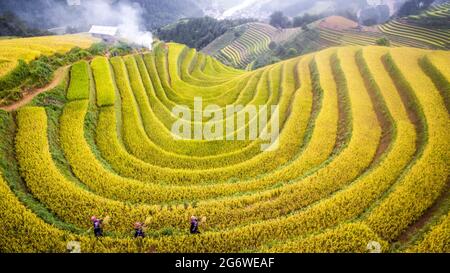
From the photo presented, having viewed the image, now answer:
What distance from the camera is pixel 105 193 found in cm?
1292

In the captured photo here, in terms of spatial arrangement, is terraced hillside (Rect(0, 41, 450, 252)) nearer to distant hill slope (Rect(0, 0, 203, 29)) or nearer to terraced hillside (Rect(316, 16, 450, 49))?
terraced hillside (Rect(316, 16, 450, 49))

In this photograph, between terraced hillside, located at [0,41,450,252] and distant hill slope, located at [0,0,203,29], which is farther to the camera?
distant hill slope, located at [0,0,203,29]

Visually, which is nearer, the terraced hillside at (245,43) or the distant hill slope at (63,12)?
the terraced hillside at (245,43)

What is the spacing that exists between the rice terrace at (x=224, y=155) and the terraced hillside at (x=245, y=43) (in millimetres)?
44705

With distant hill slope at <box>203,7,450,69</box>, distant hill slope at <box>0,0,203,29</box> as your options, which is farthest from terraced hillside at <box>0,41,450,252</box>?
distant hill slope at <box>0,0,203,29</box>

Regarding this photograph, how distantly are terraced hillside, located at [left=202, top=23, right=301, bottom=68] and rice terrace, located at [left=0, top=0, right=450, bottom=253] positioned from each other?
4471 centimetres

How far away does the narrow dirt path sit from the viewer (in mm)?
16986

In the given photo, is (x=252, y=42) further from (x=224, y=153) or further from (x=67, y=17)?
(x=224, y=153)

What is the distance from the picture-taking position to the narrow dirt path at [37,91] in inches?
669

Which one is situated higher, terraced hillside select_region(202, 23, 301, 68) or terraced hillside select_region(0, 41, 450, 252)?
terraced hillside select_region(202, 23, 301, 68)

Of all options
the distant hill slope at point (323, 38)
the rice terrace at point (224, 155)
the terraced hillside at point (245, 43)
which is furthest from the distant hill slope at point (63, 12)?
the rice terrace at point (224, 155)

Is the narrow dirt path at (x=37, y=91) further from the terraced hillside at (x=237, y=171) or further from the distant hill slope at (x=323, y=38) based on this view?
the distant hill slope at (x=323, y=38)

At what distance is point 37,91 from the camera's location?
19172 millimetres
